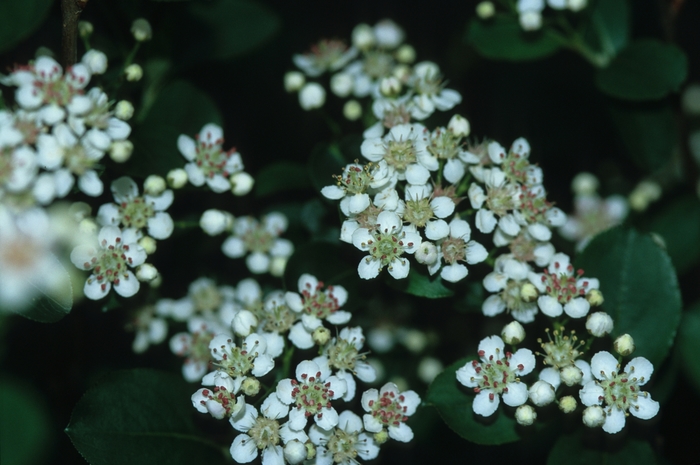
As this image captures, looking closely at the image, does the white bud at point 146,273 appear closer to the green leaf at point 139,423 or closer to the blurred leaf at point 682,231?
the green leaf at point 139,423

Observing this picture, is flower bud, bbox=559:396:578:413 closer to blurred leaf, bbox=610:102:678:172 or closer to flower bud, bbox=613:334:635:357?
flower bud, bbox=613:334:635:357

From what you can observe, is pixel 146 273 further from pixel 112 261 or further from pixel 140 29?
pixel 140 29

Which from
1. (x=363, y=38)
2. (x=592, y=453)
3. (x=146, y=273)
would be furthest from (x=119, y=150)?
(x=592, y=453)

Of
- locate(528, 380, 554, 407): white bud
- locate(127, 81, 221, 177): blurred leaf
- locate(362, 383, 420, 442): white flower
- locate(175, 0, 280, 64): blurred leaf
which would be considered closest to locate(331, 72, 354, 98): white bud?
locate(175, 0, 280, 64): blurred leaf

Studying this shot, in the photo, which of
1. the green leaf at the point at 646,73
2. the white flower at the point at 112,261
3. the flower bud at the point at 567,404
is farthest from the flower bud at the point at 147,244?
the green leaf at the point at 646,73

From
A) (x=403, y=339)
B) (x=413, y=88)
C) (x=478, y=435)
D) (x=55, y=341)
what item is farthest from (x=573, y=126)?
(x=55, y=341)

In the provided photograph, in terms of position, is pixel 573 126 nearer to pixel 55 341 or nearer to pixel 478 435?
pixel 478 435
